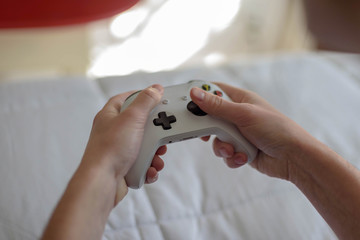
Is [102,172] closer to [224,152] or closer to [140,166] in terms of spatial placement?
[140,166]

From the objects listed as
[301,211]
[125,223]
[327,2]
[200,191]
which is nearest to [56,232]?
[125,223]

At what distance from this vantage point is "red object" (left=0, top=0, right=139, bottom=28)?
444mm

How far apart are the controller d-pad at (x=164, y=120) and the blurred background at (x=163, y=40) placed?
0.94 m

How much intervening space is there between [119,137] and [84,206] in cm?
11

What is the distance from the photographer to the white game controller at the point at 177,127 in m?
0.56

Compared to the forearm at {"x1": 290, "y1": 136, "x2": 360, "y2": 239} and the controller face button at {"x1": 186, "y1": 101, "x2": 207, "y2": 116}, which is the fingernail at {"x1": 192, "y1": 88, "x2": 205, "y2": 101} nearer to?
the controller face button at {"x1": 186, "y1": 101, "x2": 207, "y2": 116}

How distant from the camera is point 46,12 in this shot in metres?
0.45

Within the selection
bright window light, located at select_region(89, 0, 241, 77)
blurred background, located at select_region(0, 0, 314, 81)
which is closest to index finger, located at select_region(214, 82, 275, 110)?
blurred background, located at select_region(0, 0, 314, 81)

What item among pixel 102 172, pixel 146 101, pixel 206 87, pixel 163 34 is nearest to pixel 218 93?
pixel 206 87

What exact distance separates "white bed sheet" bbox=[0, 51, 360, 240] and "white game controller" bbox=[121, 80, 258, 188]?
0.32ft

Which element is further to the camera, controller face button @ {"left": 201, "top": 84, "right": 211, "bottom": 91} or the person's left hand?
controller face button @ {"left": 201, "top": 84, "right": 211, "bottom": 91}

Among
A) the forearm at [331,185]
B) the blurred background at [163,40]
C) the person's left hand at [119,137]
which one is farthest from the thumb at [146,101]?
the blurred background at [163,40]

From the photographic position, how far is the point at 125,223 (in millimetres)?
636

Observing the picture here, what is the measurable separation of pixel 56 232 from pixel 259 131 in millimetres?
327
